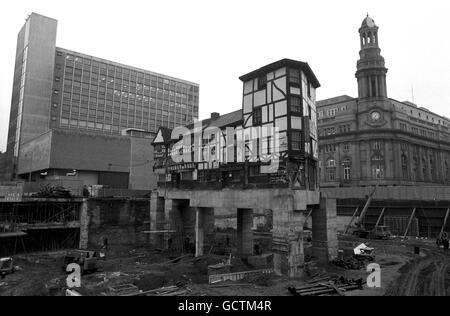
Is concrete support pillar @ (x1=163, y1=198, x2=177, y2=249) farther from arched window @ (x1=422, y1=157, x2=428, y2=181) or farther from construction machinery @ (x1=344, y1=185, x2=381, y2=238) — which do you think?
arched window @ (x1=422, y1=157, x2=428, y2=181)

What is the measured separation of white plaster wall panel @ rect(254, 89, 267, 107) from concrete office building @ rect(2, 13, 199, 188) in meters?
36.0

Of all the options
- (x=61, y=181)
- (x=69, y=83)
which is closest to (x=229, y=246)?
(x=61, y=181)

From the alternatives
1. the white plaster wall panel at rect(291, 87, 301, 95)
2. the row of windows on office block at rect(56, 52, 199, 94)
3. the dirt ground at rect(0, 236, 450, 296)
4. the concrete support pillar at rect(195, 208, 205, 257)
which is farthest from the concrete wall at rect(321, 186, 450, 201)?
the row of windows on office block at rect(56, 52, 199, 94)

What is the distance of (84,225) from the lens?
129 ft

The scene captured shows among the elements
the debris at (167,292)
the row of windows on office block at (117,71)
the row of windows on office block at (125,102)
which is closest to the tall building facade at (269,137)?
the debris at (167,292)

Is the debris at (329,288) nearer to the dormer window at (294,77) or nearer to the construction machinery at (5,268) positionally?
the dormer window at (294,77)

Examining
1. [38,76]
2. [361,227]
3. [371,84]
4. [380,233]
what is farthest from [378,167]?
[38,76]

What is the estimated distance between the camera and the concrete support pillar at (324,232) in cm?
2917

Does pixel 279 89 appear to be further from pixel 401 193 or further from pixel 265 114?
pixel 401 193

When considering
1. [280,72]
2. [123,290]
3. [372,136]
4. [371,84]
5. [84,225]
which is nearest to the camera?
[123,290]

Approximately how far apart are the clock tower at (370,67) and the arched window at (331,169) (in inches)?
662

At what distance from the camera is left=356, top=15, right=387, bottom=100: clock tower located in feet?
247

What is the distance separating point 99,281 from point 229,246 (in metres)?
19.3

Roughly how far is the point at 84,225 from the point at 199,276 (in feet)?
68.8
